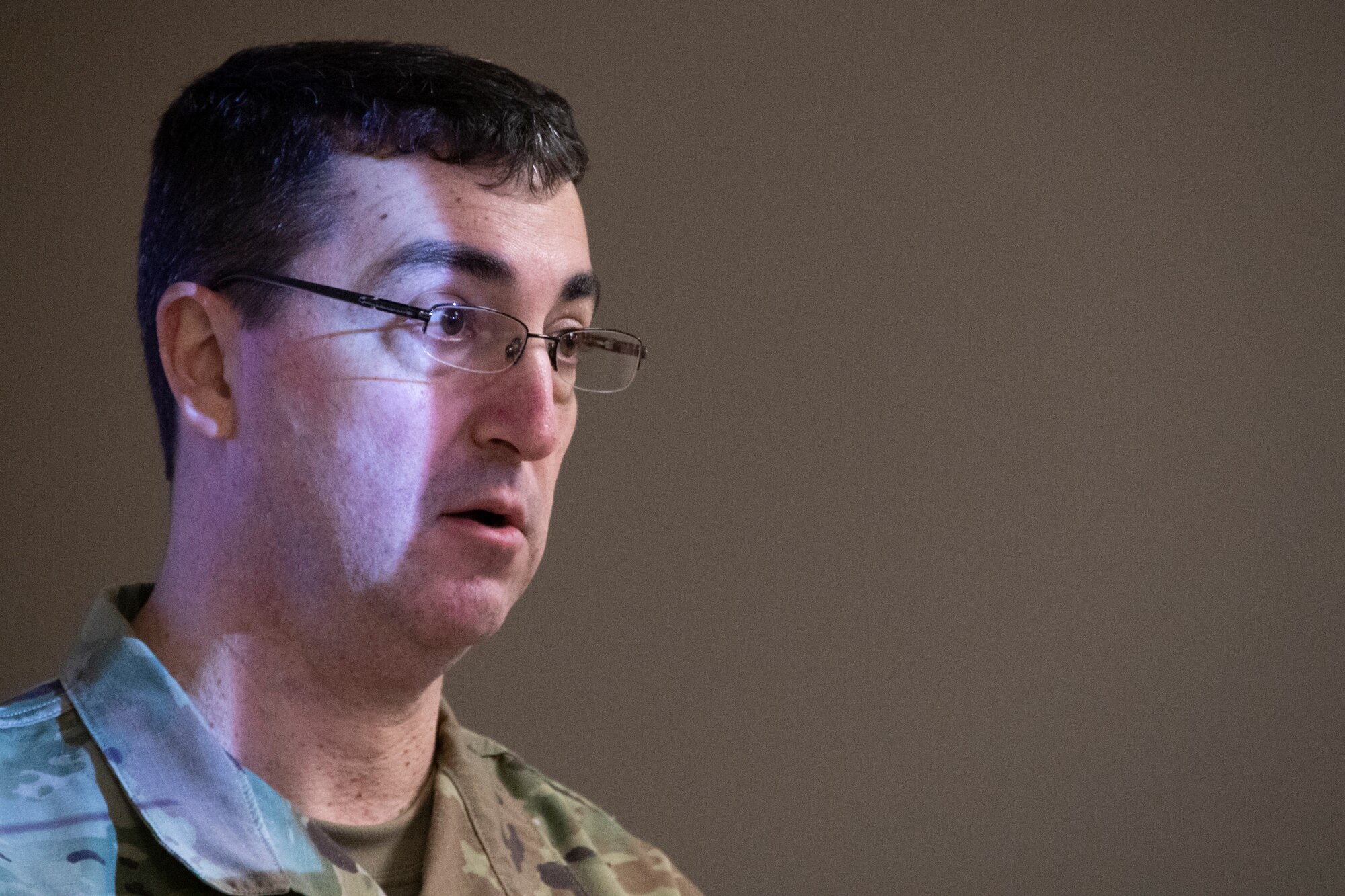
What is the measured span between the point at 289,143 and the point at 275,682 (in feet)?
1.54

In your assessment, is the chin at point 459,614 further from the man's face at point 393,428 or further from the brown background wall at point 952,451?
the brown background wall at point 952,451

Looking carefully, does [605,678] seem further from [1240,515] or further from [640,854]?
[1240,515]

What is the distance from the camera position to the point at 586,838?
4.73 ft

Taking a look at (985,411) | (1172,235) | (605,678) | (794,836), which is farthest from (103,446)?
(1172,235)

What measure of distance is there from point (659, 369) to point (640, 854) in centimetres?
89

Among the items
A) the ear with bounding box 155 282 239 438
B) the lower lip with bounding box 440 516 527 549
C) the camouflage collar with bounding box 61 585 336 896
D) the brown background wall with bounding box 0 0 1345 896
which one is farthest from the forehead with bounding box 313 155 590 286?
the brown background wall with bounding box 0 0 1345 896

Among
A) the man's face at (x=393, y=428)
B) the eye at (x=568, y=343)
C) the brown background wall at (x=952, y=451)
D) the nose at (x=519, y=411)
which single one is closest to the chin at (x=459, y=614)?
the man's face at (x=393, y=428)

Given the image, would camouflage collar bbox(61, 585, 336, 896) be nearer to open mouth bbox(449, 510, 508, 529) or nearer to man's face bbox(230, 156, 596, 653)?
man's face bbox(230, 156, 596, 653)

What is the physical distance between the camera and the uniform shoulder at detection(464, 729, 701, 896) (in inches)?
55.6

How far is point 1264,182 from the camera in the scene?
87.4 inches

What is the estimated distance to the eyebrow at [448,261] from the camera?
116cm

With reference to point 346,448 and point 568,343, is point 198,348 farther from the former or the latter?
point 568,343

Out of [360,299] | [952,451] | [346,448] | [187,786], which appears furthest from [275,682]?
[952,451]

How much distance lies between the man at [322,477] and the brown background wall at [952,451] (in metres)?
0.88
